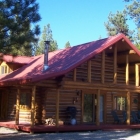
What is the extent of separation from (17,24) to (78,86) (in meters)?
5.24

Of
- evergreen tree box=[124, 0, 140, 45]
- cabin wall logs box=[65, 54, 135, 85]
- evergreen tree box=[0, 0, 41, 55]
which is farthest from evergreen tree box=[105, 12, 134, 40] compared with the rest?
evergreen tree box=[0, 0, 41, 55]

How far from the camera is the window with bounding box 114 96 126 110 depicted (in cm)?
1959

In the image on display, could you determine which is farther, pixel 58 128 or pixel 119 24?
pixel 119 24

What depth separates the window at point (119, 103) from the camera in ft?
64.3

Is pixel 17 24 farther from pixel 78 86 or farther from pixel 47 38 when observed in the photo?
pixel 47 38

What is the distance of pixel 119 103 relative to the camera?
19.9m

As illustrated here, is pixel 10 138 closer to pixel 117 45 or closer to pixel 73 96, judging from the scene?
pixel 73 96

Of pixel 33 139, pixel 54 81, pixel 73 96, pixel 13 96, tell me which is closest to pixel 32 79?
pixel 54 81

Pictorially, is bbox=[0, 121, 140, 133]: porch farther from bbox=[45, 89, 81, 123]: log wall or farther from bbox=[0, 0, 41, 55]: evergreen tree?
bbox=[0, 0, 41, 55]: evergreen tree

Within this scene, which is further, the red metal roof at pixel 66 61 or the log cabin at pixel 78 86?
the log cabin at pixel 78 86

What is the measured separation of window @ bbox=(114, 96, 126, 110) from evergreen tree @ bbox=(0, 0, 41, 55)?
900 cm

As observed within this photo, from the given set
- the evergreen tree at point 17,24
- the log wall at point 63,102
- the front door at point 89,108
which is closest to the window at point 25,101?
the log wall at point 63,102

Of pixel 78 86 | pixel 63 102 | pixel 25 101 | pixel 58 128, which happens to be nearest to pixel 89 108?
pixel 63 102

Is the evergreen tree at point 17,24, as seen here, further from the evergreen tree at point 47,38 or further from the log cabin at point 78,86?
the evergreen tree at point 47,38
